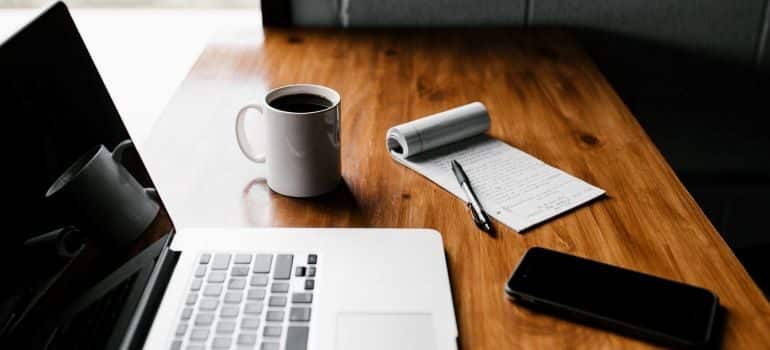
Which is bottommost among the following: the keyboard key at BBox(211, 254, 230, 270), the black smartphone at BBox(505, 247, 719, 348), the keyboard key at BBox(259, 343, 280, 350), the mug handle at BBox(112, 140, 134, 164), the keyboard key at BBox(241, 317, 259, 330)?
the black smartphone at BBox(505, 247, 719, 348)

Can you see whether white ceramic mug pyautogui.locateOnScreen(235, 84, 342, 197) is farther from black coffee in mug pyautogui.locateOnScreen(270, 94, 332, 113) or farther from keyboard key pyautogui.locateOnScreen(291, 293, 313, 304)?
keyboard key pyautogui.locateOnScreen(291, 293, 313, 304)

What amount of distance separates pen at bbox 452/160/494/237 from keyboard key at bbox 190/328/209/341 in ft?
1.07

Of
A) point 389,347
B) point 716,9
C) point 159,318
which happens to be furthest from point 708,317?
point 716,9

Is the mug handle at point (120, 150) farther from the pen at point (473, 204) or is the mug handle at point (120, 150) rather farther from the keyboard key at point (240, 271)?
the pen at point (473, 204)

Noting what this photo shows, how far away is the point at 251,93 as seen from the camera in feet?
3.91

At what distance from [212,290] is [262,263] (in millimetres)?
58

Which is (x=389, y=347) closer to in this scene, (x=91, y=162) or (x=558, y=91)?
(x=91, y=162)

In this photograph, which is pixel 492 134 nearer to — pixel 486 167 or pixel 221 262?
pixel 486 167

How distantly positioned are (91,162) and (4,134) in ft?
0.40

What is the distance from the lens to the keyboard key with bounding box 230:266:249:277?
723 mm

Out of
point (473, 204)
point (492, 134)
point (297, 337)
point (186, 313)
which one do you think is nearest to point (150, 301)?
point (186, 313)

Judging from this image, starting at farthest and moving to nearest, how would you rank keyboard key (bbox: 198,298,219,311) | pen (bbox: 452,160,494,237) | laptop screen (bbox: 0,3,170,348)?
pen (bbox: 452,160,494,237) → keyboard key (bbox: 198,298,219,311) → laptop screen (bbox: 0,3,170,348)

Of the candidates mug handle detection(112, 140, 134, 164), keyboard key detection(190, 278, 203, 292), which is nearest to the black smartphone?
keyboard key detection(190, 278, 203, 292)

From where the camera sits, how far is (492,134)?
107 centimetres
